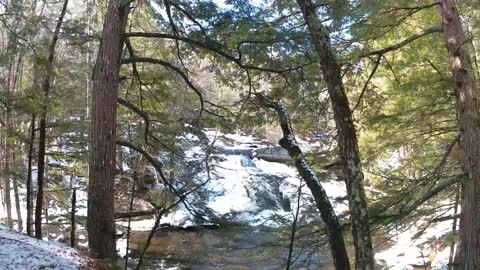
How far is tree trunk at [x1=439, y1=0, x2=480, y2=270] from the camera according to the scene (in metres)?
4.96

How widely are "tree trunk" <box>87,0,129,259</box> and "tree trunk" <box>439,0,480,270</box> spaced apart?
4.18m

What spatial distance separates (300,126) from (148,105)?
276 centimetres

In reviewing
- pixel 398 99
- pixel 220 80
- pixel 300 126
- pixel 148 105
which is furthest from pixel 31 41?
pixel 398 99

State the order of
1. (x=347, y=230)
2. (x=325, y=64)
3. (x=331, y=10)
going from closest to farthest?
(x=325, y=64) → (x=331, y=10) → (x=347, y=230)

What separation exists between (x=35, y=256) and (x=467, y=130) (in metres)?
5.03

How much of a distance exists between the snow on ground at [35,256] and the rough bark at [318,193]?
10.1 feet

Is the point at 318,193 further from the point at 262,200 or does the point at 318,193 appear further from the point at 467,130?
the point at 262,200

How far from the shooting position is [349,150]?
15.1 feet

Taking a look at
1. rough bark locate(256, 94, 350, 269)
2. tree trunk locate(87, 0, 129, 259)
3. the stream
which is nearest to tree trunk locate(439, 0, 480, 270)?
rough bark locate(256, 94, 350, 269)

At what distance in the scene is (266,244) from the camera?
637 centimetres

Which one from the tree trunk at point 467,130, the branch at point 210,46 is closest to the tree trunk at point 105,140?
the branch at point 210,46

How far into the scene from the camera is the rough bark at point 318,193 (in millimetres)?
5754

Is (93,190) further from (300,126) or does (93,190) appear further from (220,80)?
(300,126)

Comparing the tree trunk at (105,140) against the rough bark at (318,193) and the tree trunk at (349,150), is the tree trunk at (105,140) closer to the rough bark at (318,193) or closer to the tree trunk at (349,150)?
the rough bark at (318,193)
